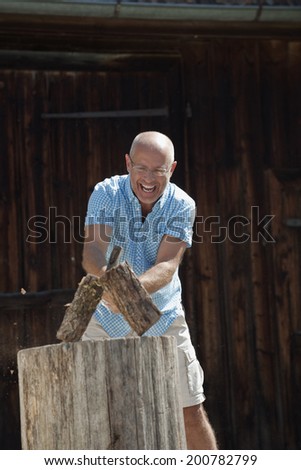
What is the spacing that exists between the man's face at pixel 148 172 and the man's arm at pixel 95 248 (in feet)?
0.82

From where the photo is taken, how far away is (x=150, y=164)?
15.4ft

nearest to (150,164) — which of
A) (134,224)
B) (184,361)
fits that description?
(134,224)

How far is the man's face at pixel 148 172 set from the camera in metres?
4.69

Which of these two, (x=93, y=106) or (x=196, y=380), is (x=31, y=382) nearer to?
(x=196, y=380)

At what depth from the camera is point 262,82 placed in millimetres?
7566

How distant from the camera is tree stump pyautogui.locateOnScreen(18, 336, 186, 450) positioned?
11.0ft

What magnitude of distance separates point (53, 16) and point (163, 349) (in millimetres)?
4004

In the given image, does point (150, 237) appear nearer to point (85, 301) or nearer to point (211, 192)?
point (85, 301)

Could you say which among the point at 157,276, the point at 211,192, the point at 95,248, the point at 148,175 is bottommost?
the point at 157,276

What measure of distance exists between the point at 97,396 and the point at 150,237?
1.69m

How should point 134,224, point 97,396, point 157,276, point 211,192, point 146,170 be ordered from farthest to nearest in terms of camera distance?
1. point 211,192
2. point 134,224
3. point 146,170
4. point 157,276
5. point 97,396

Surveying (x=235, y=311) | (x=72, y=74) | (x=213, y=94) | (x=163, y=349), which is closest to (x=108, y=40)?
(x=72, y=74)

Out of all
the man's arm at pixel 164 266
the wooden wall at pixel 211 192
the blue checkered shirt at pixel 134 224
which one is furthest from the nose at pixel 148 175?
the wooden wall at pixel 211 192

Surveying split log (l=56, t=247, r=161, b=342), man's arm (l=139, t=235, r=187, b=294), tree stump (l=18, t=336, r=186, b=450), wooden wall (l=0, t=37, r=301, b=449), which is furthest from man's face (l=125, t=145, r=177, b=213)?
wooden wall (l=0, t=37, r=301, b=449)
